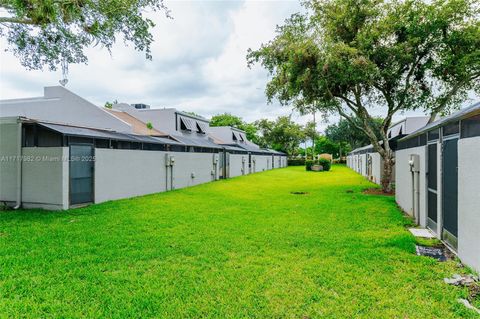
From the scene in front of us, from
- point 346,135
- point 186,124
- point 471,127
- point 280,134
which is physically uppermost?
point 280,134

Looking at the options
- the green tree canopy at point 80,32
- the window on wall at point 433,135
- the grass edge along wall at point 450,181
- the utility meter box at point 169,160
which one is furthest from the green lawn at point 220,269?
the utility meter box at point 169,160

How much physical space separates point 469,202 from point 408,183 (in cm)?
443

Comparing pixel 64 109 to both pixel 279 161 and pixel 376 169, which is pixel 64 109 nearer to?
pixel 376 169

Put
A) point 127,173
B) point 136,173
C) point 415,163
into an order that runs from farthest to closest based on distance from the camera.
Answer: point 136,173 → point 127,173 → point 415,163

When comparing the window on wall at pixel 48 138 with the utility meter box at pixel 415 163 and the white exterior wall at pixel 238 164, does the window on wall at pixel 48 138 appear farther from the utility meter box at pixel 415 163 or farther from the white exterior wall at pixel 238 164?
the white exterior wall at pixel 238 164

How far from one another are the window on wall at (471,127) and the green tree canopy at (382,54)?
23.7ft

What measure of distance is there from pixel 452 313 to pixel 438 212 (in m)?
3.09

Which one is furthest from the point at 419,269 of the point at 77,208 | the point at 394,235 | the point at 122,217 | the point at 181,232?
the point at 77,208

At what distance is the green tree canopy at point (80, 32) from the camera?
8.51m

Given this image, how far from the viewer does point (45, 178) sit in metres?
8.74

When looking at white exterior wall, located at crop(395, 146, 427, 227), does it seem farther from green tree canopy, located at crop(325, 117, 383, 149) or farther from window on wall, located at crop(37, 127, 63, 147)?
green tree canopy, located at crop(325, 117, 383, 149)

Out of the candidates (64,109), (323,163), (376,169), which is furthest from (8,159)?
(323,163)

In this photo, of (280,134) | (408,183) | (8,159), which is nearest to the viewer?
(408,183)

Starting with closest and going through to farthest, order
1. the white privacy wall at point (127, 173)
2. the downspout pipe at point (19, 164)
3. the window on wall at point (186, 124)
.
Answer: the downspout pipe at point (19, 164)
the white privacy wall at point (127, 173)
the window on wall at point (186, 124)
